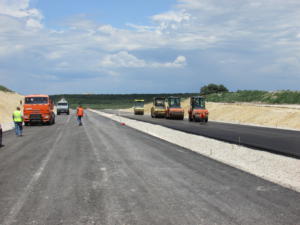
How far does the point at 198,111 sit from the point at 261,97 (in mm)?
38214

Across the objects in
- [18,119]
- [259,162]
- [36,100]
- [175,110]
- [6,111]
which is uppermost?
[36,100]

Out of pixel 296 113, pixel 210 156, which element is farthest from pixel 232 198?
pixel 296 113

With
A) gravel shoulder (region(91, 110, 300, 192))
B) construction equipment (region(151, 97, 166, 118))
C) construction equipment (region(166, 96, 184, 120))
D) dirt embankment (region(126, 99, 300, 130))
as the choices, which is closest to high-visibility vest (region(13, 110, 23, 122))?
gravel shoulder (region(91, 110, 300, 192))

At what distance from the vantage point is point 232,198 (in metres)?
7.72

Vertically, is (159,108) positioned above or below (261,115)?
above

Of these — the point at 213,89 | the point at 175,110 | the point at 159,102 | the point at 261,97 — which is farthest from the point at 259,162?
the point at 213,89

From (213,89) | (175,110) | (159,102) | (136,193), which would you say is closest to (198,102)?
(175,110)

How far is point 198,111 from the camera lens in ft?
130

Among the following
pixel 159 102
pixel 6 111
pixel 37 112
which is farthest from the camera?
pixel 6 111

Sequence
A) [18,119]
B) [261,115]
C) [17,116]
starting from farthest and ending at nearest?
[261,115] → [18,119] → [17,116]

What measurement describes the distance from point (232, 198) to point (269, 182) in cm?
243

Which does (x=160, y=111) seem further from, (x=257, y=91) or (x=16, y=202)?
(x=16, y=202)

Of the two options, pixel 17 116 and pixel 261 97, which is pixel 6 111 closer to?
pixel 17 116

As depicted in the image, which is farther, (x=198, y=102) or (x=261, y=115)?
(x=261, y=115)
